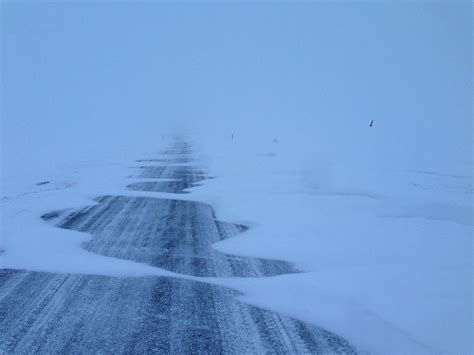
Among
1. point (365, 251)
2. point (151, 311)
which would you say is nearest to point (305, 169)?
point (365, 251)

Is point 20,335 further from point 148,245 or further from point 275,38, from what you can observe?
point 275,38

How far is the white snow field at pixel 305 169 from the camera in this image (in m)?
4.48

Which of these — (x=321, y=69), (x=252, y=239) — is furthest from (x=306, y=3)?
(x=252, y=239)

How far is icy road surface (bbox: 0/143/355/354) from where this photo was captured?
3.32 metres

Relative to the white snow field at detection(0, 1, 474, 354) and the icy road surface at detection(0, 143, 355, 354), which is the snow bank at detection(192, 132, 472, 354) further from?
the icy road surface at detection(0, 143, 355, 354)

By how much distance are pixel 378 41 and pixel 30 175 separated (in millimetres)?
124588

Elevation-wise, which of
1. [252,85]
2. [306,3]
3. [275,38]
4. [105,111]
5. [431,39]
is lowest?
[105,111]

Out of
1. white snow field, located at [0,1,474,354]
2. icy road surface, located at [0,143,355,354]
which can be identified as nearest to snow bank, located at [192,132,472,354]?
white snow field, located at [0,1,474,354]

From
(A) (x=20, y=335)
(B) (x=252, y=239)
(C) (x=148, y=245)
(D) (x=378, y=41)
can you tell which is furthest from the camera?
(D) (x=378, y=41)

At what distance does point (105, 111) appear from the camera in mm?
62281

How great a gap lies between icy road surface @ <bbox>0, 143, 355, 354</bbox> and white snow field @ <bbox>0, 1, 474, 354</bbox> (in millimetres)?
281

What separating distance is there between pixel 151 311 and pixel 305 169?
1195 cm

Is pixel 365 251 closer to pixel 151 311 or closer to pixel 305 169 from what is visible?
pixel 151 311

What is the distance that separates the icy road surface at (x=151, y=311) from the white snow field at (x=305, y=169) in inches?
11.1
